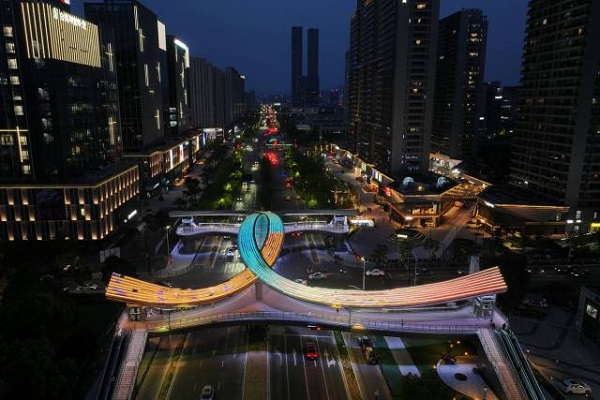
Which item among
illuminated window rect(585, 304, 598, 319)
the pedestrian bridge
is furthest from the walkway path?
the pedestrian bridge

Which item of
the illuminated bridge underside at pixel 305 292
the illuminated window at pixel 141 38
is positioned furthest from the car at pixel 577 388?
the illuminated window at pixel 141 38

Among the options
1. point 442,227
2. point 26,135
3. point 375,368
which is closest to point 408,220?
point 442,227

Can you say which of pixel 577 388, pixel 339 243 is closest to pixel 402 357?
pixel 577 388

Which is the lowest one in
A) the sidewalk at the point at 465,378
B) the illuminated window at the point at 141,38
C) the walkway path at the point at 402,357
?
the sidewalk at the point at 465,378

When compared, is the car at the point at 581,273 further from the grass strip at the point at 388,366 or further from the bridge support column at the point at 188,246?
the bridge support column at the point at 188,246

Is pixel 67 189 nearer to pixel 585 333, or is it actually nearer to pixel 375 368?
pixel 375 368

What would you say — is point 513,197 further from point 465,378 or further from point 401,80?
point 465,378
